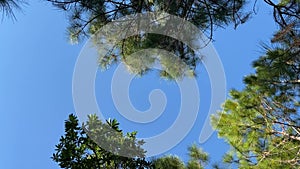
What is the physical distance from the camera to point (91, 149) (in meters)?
2.54

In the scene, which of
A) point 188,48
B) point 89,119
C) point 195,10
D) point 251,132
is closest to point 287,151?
→ point 251,132

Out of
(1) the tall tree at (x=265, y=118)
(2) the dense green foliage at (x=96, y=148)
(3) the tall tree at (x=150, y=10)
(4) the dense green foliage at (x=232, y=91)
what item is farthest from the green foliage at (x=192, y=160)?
(3) the tall tree at (x=150, y=10)

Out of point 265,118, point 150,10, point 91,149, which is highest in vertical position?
point 150,10

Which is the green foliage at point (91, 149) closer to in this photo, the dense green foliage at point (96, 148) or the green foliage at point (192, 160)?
the dense green foliage at point (96, 148)

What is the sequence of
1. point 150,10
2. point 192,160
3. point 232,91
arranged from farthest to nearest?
point 192,160
point 232,91
point 150,10

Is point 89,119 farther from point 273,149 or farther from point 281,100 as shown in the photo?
point 281,100

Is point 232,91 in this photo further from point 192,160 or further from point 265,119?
point 192,160

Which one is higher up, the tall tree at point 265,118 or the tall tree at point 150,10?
the tall tree at point 150,10

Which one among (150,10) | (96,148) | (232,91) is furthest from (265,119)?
(96,148)

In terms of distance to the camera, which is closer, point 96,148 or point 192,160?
point 96,148

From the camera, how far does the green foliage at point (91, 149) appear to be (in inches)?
95.9

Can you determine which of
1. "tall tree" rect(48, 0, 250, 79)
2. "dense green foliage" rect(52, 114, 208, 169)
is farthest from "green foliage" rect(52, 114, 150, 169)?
"tall tree" rect(48, 0, 250, 79)

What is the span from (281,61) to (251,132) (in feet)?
3.80

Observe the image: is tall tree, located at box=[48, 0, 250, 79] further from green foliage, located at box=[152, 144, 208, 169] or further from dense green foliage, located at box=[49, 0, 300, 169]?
green foliage, located at box=[152, 144, 208, 169]
